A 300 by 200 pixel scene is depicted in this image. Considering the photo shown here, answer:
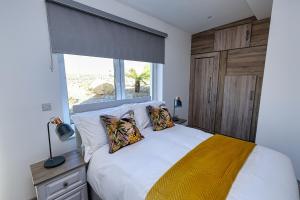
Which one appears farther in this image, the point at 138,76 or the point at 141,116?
the point at 138,76

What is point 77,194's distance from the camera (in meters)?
1.49

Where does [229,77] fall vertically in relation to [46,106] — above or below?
above

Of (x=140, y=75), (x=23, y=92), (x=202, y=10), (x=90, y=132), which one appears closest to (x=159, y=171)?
(x=90, y=132)

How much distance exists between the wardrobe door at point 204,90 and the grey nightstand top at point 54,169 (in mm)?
2913

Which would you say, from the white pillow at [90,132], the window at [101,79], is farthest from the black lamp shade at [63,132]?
the window at [101,79]

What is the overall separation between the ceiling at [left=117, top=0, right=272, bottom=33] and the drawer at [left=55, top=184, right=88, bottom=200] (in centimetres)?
248

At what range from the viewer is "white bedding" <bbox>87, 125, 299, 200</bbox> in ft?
3.36

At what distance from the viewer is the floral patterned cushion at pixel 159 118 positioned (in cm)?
216

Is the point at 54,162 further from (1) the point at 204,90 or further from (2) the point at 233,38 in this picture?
(2) the point at 233,38

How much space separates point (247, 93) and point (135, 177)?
2.82 meters

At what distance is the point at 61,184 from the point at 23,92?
3.29ft

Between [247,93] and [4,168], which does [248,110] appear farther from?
[4,168]

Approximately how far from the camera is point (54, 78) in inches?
66.9

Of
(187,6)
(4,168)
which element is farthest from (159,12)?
(4,168)
